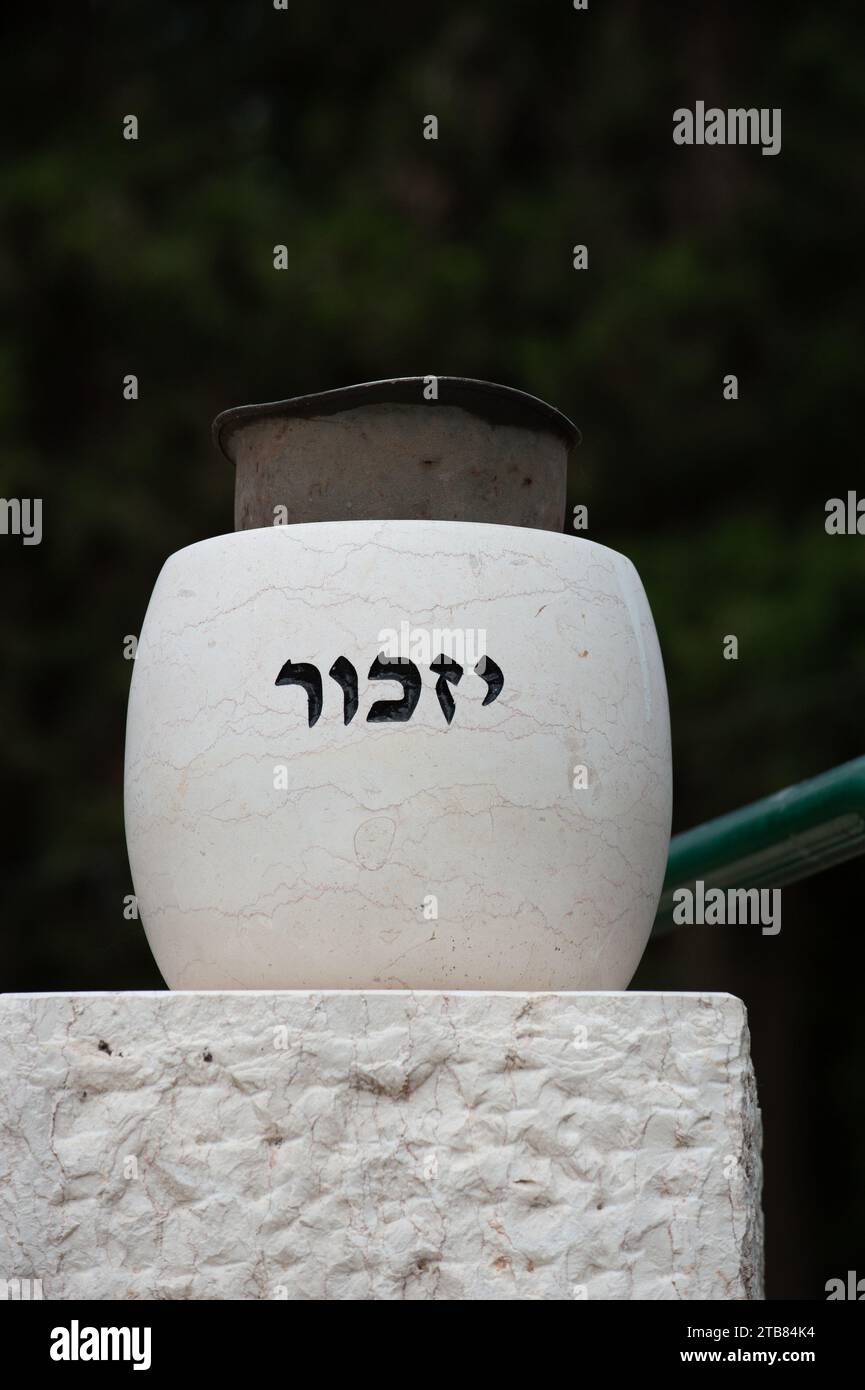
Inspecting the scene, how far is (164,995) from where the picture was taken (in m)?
3.40

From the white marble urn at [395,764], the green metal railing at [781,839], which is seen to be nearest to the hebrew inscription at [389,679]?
the white marble urn at [395,764]

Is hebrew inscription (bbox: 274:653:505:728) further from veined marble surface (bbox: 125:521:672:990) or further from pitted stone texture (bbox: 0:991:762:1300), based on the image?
pitted stone texture (bbox: 0:991:762:1300)

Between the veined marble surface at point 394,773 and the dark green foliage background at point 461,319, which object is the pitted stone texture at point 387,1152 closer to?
the veined marble surface at point 394,773

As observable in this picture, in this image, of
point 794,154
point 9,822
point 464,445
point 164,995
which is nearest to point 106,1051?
point 164,995

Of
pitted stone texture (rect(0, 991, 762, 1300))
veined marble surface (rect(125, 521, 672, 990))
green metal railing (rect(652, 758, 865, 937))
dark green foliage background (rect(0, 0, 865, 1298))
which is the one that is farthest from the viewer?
dark green foliage background (rect(0, 0, 865, 1298))

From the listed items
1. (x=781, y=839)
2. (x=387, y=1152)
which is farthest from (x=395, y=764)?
(x=781, y=839)

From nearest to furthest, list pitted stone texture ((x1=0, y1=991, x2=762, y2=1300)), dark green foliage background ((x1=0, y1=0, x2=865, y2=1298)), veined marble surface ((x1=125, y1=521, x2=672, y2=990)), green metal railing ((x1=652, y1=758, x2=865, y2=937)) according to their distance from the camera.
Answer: pitted stone texture ((x1=0, y1=991, x2=762, y2=1300)) → veined marble surface ((x1=125, y1=521, x2=672, y2=990)) → green metal railing ((x1=652, y1=758, x2=865, y2=937)) → dark green foliage background ((x1=0, y1=0, x2=865, y2=1298))

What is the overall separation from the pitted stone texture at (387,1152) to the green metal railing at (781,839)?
70cm

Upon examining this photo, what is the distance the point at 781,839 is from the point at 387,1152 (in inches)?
50.8

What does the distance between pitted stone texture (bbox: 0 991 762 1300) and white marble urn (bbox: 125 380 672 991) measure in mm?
159

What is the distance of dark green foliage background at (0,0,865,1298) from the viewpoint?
389 inches

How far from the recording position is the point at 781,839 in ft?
13.5

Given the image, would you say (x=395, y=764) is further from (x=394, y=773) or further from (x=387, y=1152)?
(x=387, y=1152)

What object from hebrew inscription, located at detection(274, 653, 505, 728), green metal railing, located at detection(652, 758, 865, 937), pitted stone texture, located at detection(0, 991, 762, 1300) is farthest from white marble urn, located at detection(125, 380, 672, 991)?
green metal railing, located at detection(652, 758, 865, 937)
